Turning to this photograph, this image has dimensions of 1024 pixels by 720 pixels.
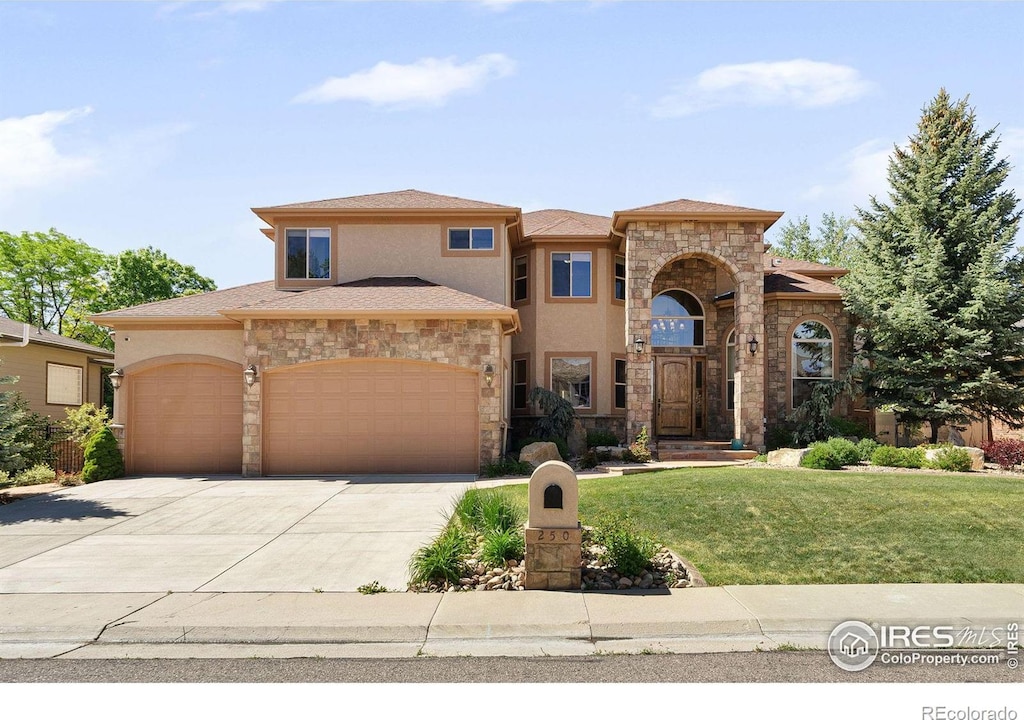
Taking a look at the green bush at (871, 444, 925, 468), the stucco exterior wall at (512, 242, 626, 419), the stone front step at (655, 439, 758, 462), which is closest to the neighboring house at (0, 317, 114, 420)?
the stucco exterior wall at (512, 242, 626, 419)

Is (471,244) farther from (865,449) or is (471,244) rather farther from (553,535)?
(553,535)

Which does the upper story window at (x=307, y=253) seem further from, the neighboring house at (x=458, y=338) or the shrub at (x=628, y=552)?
the shrub at (x=628, y=552)

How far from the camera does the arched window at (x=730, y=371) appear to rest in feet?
65.5

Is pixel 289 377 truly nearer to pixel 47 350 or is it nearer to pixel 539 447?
pixel 539 447

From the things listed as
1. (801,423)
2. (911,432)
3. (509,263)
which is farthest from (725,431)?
(509,263)

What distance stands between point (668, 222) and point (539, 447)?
22.1 feet

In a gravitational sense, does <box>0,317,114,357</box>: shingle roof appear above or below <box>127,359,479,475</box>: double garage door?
above

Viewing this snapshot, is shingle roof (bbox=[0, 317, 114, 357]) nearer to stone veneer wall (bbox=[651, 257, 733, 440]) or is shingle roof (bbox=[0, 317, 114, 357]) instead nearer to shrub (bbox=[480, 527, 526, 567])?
stone veneer wall (bbox=[651, 257, 733, 440])

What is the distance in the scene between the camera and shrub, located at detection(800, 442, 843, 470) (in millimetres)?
14516

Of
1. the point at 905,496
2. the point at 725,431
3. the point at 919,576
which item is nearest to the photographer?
the point at 919,576

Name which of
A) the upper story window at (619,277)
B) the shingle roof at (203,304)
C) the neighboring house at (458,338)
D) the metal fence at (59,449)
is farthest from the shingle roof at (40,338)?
the upper story window at (619,277)

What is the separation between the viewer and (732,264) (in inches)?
719

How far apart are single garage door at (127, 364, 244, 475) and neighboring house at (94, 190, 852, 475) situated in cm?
4

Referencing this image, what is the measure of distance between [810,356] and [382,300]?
38.2 feet
